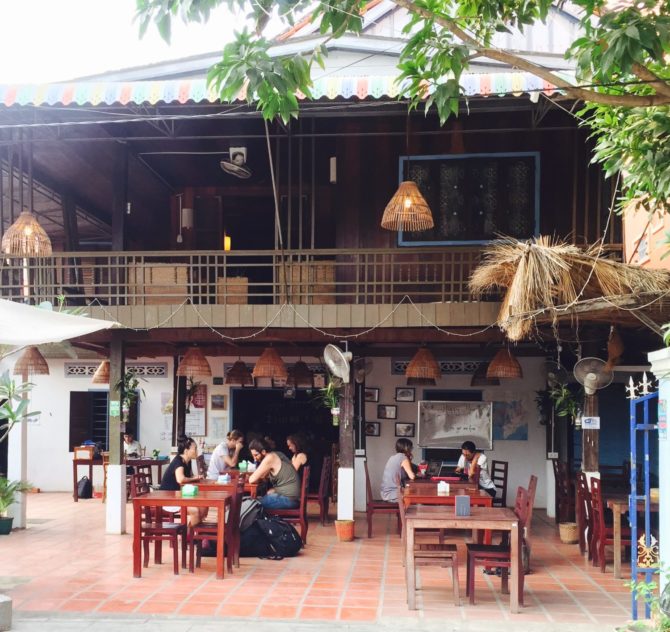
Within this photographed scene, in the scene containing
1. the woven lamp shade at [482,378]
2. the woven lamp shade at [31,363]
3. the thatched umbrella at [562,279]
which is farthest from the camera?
the woven lamp shade at [482,378]

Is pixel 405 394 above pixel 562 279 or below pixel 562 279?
below

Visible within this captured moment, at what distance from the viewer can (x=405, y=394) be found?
1590 centimetres

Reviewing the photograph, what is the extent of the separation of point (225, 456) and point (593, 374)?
5851 mm

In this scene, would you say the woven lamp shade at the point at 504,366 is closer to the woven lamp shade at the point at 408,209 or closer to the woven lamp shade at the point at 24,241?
the woven lamp shade at the point at 408,209

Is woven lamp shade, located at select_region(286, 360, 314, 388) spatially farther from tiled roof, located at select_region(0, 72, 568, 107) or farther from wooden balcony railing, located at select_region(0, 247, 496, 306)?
tiled roof, located at select_region(0, 72, 568, 107)

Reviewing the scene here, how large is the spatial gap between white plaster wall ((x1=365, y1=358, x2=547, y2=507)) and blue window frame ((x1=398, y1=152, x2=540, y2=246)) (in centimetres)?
412

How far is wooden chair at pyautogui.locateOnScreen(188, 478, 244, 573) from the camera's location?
368 inches

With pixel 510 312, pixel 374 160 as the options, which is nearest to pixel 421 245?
pixel 374 160

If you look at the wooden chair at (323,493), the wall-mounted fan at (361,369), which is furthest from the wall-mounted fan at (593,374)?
the wooden chair at (323,493)

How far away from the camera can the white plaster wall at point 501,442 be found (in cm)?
1558

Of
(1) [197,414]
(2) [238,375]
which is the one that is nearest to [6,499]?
(2) [238,375]

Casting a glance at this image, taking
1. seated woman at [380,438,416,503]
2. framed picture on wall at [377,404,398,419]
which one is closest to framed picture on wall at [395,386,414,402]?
framed picture on wall at [377,404,398,419]

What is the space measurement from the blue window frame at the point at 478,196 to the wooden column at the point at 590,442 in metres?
2.68

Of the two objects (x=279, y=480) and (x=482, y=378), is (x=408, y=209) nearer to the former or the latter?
(x=279, y=480)
